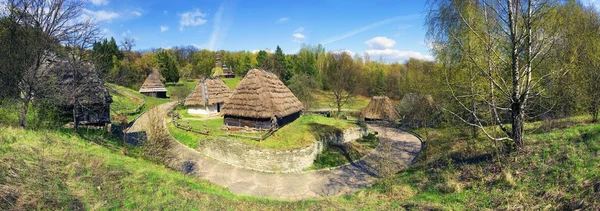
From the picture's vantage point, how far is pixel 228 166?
1622 centimetres

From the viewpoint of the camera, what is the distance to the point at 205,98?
30188mm

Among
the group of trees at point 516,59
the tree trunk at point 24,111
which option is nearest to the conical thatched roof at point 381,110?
the group of trees at point 516,59

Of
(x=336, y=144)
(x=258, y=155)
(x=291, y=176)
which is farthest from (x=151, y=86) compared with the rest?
(x=291, y=176)

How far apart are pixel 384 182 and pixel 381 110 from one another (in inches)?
904

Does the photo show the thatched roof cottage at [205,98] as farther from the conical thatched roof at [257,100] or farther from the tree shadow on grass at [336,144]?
the tree shadow on grass at [336,144]

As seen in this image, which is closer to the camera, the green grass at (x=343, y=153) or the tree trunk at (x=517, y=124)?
the tree trunk at (x=517, y=124)

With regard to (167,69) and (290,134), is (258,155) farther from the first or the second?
(167,69)

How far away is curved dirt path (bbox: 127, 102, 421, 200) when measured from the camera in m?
12.7

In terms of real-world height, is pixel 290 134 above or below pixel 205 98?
below

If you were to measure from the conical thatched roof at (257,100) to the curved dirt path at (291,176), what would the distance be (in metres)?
4.33

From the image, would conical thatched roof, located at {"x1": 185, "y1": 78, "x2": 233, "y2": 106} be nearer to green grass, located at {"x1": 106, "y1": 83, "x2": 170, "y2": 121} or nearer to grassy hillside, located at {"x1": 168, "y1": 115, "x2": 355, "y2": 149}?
green grass, located at {"x1": 106, "y1": 83, "x2": 170, "y2": 121}

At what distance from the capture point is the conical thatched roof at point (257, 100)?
19656mm

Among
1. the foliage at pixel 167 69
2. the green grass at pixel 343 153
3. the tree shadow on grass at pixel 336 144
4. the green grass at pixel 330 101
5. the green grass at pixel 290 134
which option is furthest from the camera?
the foliage at pixel 167 69

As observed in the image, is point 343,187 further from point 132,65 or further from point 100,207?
point 132,65
